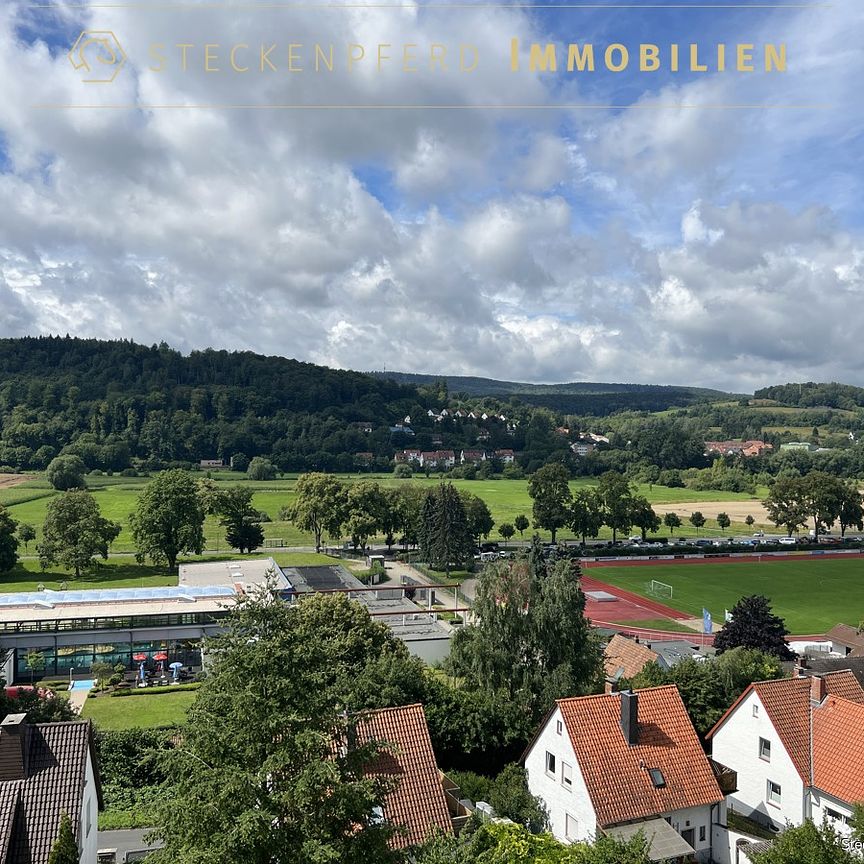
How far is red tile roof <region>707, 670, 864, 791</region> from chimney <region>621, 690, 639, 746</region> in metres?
5.30

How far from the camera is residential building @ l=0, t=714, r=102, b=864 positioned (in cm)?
1592

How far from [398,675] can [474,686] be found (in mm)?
4481

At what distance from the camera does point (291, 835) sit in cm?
1168

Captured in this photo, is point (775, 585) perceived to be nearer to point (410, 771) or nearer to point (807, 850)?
point (410, 771)

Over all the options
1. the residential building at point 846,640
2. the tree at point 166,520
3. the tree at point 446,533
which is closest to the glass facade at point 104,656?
the tree at point 166,520

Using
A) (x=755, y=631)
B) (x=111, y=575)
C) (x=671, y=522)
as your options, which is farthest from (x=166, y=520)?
(x=671, y=522)

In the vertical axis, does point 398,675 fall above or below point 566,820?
above

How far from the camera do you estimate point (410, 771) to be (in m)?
20.9

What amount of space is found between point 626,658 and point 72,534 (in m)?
48.1

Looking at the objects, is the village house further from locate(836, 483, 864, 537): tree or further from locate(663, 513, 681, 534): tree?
locate(836, 483, 864, 537): tree

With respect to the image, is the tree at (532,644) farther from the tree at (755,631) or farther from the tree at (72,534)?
the tree at (72,534)

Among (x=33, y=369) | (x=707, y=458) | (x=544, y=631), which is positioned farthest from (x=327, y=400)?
(x=544, y=631)

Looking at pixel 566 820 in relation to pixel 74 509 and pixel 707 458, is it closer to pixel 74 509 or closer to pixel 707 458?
pixel 74 509

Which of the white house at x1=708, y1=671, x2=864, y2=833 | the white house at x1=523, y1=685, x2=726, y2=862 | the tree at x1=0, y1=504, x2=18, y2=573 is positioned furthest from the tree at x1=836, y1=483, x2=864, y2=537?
the tree at x1=0, y1=504, x2=18, y2=573
